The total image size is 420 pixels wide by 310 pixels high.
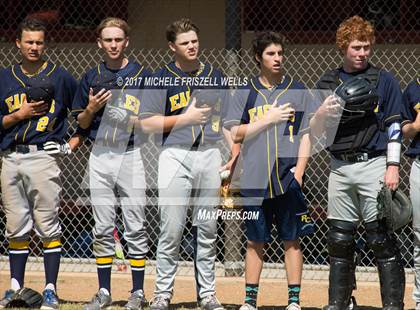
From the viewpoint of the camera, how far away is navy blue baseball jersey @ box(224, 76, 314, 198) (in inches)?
270

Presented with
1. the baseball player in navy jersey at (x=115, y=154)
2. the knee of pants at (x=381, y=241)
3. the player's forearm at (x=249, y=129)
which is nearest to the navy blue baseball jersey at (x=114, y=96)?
the baseball player in navy jersey at (x=115, y=154)

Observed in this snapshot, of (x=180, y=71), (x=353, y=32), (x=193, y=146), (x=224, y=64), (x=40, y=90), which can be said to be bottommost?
(x=193, y=146)

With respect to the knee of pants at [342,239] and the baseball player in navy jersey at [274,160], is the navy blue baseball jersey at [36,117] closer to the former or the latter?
the baseball player in navy jersey at [274,160]

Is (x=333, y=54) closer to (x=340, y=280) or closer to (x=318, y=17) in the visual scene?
(x=318, y=17)

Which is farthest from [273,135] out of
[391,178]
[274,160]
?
[391,178]

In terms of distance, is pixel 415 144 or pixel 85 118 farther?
pixel 85 118

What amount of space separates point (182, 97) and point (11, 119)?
1.16m

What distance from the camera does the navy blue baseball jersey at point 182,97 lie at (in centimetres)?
694

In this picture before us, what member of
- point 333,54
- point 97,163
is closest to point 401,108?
point 97,163

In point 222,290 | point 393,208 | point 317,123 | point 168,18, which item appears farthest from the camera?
point 168,18

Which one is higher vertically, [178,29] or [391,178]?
[178,29]

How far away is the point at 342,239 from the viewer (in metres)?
6.65

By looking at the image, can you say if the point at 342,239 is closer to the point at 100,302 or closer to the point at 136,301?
the point at 136,301

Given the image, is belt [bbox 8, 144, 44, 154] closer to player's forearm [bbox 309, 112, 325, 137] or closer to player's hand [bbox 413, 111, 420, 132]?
player's forearm [bbox 309, 112, 325, 137]
